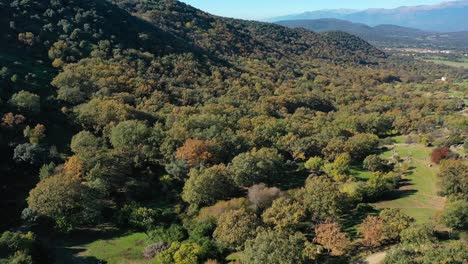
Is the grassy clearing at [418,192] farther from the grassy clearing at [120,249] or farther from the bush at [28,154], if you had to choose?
the bush at [28,154]

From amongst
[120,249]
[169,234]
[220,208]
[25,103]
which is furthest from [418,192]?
[25,103]

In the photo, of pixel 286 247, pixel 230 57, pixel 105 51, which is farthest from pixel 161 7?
pixel 286 247

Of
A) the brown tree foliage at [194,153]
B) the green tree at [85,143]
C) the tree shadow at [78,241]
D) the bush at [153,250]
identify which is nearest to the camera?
the tree shadow at [78,241]

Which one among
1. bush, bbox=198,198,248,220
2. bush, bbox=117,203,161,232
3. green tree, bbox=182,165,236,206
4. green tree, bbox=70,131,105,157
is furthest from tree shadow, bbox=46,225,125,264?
green tree, bbox=70,131,105,157

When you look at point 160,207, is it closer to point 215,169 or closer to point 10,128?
point 215,169

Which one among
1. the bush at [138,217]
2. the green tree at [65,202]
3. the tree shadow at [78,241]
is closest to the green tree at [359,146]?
the bush at [138,217]

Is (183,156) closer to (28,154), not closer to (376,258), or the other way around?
(28,154)
